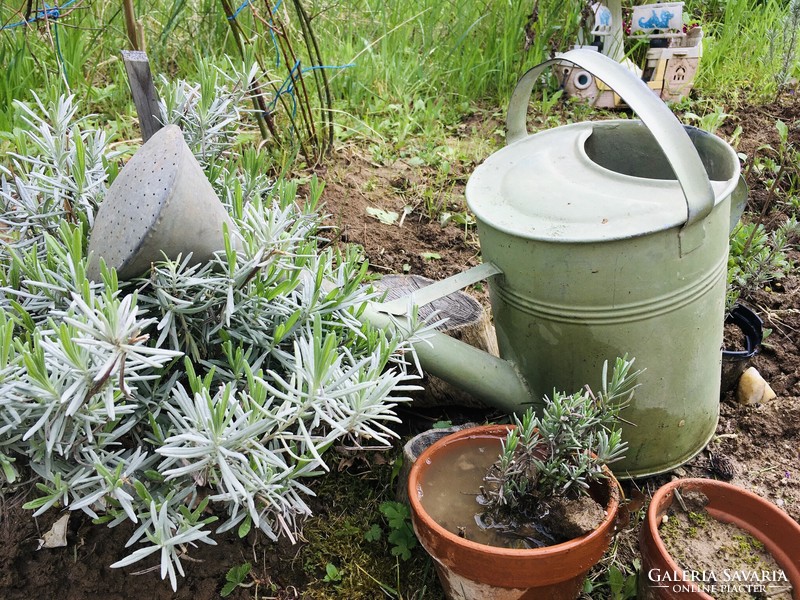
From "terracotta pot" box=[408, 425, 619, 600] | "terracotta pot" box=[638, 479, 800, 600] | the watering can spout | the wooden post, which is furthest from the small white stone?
the wooden post

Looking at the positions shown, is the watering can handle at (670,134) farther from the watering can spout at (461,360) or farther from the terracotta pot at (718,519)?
the terracotta pot at (718,519)

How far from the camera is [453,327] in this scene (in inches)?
78.4

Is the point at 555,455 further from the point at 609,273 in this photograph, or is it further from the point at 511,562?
the point at 609,273

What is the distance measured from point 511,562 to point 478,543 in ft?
0.27

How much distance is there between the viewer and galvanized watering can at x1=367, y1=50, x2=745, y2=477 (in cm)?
148

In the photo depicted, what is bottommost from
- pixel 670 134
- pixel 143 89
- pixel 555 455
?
pixel 555 455

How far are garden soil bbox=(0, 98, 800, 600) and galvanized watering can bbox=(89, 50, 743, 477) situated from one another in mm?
213

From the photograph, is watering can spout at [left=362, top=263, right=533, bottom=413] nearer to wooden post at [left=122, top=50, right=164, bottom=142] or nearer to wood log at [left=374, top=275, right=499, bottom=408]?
wood log at [left=374, top=275, right=499, bottom=408]

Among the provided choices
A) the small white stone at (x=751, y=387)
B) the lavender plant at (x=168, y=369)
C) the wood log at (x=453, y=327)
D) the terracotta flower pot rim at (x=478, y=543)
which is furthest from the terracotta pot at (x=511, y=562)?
the small white stone at (x=751, y=387)

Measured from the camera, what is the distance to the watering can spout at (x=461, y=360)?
5.01 ft

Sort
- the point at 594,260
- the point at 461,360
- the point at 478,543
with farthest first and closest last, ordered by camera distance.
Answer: the point at 461,360 → the point at 594,260 → the point at 478,543

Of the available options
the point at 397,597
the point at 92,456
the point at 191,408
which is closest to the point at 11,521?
the point at 92,456

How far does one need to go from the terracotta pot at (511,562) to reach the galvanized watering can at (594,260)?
330 mm

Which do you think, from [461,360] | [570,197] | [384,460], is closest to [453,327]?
[461,360]
